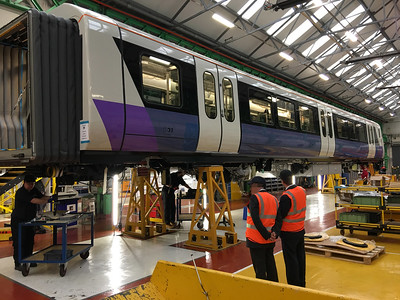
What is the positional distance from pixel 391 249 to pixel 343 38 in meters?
11.7

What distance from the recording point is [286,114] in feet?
25.0

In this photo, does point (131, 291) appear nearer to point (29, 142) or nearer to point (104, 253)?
point (29, 142)

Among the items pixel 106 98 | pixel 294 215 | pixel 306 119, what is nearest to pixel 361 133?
pixel 306 119

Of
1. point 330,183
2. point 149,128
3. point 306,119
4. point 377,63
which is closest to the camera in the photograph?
point 149,128

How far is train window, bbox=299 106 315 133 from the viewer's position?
27.1 ft

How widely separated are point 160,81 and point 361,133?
416 inches

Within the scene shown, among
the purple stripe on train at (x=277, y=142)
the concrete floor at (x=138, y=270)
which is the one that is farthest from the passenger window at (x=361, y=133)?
the concrete floor at (x=138, y=270)

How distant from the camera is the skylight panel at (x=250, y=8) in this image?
1096 cm

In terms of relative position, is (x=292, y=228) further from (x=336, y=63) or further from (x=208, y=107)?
(x=336, y=63)

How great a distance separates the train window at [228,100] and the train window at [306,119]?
2977 mm

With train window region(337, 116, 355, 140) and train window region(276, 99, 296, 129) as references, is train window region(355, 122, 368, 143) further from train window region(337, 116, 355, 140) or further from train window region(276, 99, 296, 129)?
train window region(276, 99, 296, 129)

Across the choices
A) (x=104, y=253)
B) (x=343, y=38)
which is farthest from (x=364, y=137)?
(x=104, y=253)

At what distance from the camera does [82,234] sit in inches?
318

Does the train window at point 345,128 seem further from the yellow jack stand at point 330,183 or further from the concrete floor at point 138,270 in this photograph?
the yellow jack stand at point 330,183
